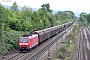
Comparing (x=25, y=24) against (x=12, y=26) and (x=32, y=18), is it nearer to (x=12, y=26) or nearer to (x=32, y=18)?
(x=12, y=26)

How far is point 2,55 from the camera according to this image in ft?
115

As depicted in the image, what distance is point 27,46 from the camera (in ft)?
125

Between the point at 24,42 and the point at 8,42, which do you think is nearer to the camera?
the point at 24,42

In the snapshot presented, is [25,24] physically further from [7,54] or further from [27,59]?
[27,59]

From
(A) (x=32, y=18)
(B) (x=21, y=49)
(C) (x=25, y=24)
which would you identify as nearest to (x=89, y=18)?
(A) (x=32, y=18)

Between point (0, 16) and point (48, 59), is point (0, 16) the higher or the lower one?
the higher one

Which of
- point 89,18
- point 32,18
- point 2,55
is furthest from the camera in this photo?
point 89,18

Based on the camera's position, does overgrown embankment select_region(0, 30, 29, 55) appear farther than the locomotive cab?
No

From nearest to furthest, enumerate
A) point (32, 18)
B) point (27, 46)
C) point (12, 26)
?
point (27, 46) → point (12, 26) → point (32, 18)

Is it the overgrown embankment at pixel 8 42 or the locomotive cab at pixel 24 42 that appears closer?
the overgrown embankment at pixel 8 42

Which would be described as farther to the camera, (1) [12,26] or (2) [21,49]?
(1) [12,26]

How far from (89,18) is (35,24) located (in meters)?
95.1

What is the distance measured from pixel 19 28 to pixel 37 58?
18.2 metres

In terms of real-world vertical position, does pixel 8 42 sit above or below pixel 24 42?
below
